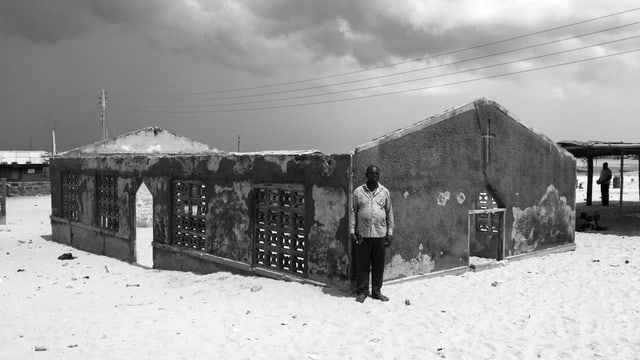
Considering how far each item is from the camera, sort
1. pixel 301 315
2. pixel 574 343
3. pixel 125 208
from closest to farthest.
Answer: pixel 574 343 → pixel 301 315 → pixel 125 208

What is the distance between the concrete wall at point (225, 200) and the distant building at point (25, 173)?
2136 cm

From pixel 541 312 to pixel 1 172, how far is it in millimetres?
36282

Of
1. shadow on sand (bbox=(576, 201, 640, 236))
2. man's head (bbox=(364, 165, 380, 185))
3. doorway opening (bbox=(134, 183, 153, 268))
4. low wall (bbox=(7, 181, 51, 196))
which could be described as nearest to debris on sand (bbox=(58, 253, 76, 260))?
doorway opening (bbox=(134, 183, 153, 268))

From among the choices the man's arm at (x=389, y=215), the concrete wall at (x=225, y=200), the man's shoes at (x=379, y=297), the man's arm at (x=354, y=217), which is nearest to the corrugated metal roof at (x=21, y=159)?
the concrete wall at (x=225, y=200)

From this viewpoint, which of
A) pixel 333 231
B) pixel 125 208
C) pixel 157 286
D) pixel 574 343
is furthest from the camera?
pixel 125 208

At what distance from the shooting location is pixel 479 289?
824cm

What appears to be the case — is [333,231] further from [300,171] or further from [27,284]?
[27,284]

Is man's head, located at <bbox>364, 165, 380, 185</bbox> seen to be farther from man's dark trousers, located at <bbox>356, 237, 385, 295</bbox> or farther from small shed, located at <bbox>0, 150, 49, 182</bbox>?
small shed, located at <bbox>0, 150, 49, 182</bbox>

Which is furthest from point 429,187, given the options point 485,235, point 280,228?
point 485,235

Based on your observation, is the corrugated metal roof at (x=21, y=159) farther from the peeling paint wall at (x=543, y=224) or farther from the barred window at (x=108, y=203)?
the peeling paint wall at (x=543, y=224)

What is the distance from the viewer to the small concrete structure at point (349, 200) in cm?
796

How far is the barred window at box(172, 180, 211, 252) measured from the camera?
10336mm

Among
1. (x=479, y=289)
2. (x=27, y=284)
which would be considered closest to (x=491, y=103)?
(x=479, y=289)

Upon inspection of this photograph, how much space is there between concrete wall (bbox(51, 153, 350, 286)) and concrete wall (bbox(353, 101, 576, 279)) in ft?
2.46
